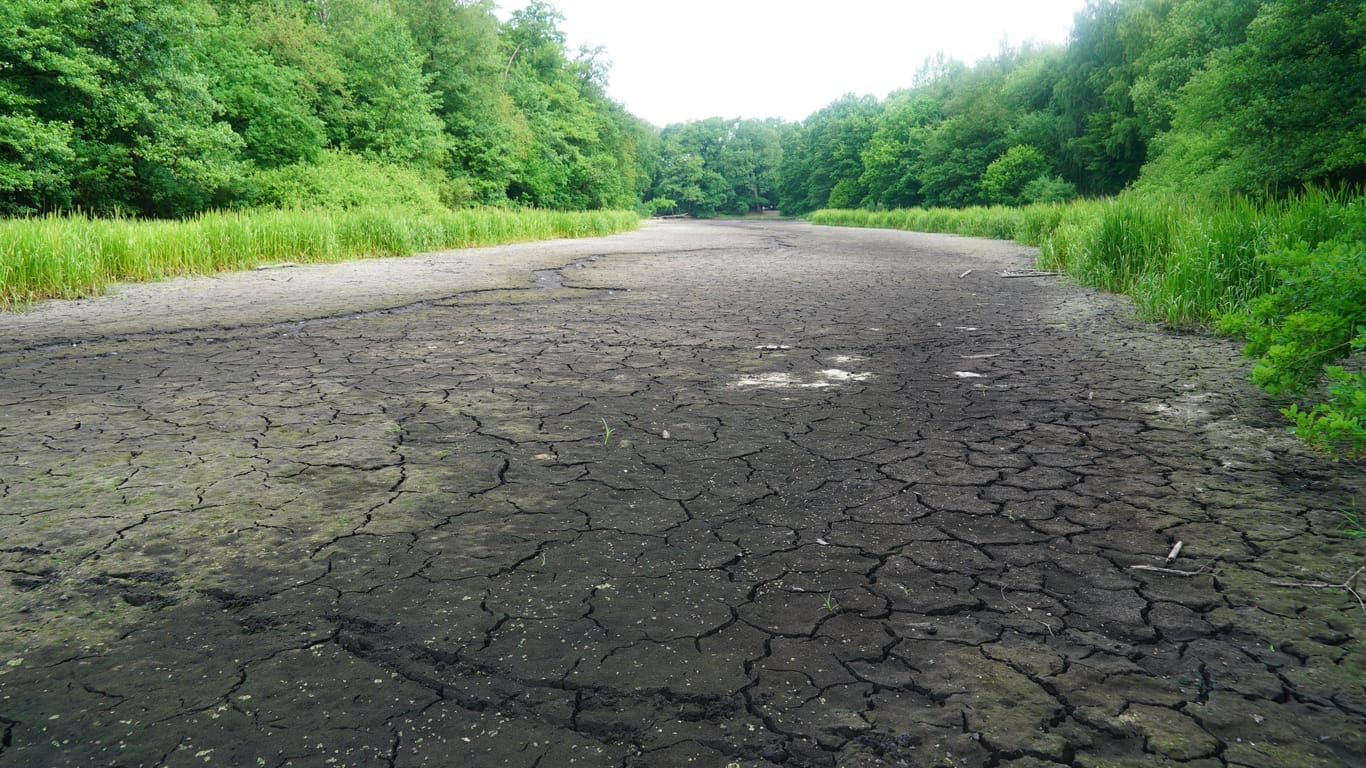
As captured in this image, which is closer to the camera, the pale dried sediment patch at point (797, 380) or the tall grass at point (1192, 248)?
the pale dried sediment patch at point (797, 380)

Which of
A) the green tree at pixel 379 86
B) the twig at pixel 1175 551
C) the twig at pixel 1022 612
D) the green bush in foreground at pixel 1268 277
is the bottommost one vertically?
the twig at pixel 1022 612

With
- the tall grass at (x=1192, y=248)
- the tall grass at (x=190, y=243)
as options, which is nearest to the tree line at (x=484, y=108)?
the tall grass at (x=1192, y=248)

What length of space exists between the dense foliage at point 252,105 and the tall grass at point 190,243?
4273 mm

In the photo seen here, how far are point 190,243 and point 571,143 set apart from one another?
35493mm

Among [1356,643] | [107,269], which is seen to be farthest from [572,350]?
[107,269]

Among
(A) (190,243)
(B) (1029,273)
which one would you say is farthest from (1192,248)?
(A) (190,243)

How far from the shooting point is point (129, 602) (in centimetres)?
195

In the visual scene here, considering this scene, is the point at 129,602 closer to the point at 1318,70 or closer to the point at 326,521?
the point at 326,521

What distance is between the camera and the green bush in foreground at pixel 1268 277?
281 cm

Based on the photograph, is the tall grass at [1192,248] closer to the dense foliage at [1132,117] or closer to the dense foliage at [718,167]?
the dense foliage at [1132,117]

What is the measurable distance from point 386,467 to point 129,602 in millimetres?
1123

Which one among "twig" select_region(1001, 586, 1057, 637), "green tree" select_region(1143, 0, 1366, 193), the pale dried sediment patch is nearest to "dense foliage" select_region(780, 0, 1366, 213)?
"green tree" select_region(1143, 0, 1366, 193)

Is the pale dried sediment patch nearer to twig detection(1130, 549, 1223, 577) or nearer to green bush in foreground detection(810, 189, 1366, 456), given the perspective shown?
green bush in foreground detection(810, 189, 1366, 456)

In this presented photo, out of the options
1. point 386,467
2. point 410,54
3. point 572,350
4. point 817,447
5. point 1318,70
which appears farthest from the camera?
point 410,54
